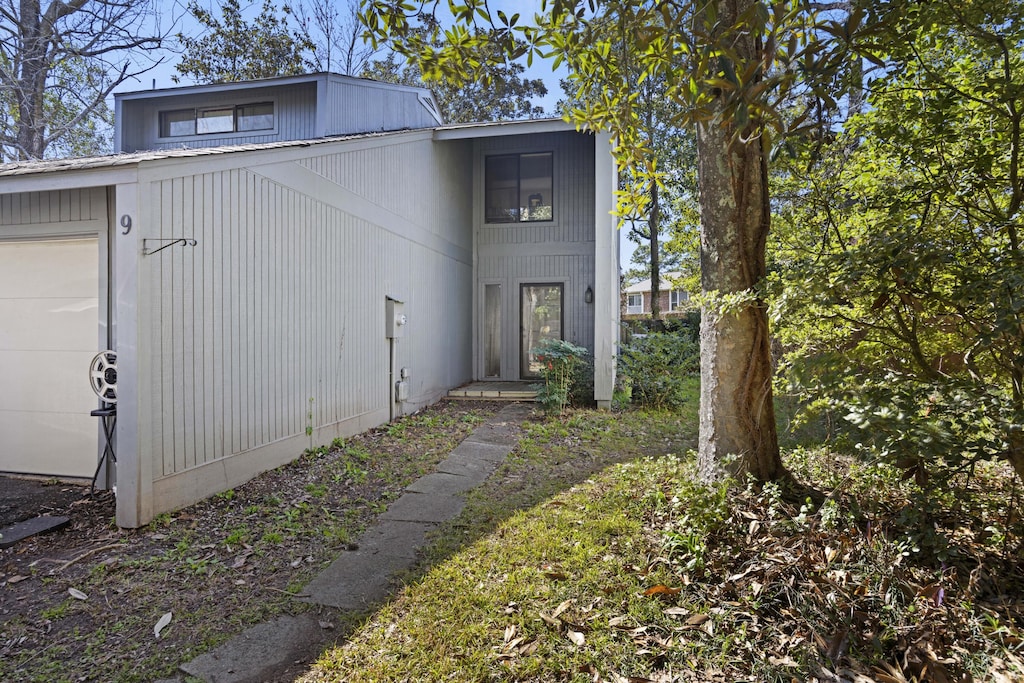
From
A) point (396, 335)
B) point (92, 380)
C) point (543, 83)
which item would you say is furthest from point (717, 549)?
point (543, 83)

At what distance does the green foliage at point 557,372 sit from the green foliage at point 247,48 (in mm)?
12535

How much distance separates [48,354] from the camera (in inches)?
192

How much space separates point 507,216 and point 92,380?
7985 millimetres

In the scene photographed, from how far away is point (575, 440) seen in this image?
261 inches

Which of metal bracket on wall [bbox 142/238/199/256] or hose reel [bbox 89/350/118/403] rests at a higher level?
metal bracket on wall [bbox 142/238/199/256]

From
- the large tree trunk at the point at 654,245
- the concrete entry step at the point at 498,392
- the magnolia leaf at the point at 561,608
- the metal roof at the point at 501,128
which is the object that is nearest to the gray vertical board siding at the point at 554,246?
the concrete entry step at the point at 498,392

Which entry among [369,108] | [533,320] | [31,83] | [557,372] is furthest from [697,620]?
[31,83]

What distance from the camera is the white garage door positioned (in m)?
4.70

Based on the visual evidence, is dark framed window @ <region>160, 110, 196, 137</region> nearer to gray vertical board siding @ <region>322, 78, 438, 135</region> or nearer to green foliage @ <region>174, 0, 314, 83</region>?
gray vertical board siding @ <region>322, 78, 438, 135</region>

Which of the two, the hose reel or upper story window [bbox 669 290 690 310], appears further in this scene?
upper story window [bbox 669 290 690 310]

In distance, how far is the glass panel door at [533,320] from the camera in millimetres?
10695

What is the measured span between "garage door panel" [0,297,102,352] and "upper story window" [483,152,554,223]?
748 cm

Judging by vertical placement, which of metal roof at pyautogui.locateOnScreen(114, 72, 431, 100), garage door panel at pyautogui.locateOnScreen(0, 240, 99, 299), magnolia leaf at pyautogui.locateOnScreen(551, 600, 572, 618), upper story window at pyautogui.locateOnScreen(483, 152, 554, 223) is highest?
metal roof at pyautogui.locateOnScreen(114, 72, 431, 100)

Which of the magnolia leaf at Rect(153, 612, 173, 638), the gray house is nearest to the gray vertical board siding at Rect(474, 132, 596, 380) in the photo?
the gray house
